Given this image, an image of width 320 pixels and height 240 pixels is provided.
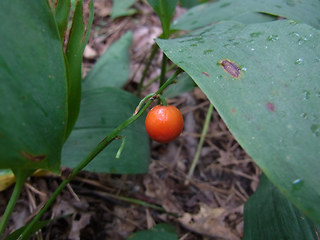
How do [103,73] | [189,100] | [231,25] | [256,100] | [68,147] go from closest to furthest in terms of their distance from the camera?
1. [256,100]
2. [231,25]
3. [68,147]
4. [103,73]
5. [189,100]

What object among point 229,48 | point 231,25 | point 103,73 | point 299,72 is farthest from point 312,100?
point 103,73

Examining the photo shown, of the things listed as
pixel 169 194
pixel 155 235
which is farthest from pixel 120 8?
pixel 155 235

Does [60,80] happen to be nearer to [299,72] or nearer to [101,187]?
[299,72]

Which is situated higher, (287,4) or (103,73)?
(287,4)

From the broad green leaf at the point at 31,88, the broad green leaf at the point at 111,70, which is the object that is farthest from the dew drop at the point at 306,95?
the broad green leaf at the point at 111,70

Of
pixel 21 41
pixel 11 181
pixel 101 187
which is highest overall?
pixel 21 41

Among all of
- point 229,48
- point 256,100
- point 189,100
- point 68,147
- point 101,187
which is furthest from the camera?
point 189,100

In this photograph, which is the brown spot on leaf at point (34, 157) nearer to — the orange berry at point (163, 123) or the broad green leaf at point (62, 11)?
the orange berry at point (163, 123)

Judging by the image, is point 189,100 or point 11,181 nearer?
point 11,181
